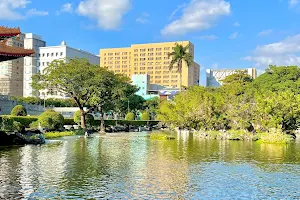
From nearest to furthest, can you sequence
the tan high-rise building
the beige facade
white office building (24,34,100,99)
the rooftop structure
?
the rooftop structure < the beige facade < white office building (24,34,100,99) < the tan high-rise building

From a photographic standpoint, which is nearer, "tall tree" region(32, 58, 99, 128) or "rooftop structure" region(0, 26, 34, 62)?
"rooftop structure" region(0, 26, 34, 62)

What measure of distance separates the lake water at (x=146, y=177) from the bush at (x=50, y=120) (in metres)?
23.3

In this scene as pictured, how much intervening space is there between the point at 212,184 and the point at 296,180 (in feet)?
14.4

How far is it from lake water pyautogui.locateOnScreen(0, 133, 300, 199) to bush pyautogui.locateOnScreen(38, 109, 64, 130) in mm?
23316

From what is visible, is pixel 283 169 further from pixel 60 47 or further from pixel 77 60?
pixel 60 47

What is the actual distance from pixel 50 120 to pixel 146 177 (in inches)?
1364

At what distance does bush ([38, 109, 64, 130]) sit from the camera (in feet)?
159

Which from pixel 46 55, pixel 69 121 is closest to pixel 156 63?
pixel 46 55

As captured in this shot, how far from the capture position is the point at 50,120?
163 ft

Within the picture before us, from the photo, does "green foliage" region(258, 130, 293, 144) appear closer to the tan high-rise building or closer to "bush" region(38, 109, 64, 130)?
"bush" region(38, 109, 64, 130)

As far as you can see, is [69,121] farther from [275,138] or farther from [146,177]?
[146,177]

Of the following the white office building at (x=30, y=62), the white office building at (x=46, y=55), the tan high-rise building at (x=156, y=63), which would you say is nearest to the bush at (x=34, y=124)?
the white office building at (x=46, y=55)

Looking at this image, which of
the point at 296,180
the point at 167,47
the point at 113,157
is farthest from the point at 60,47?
the point at 296,180

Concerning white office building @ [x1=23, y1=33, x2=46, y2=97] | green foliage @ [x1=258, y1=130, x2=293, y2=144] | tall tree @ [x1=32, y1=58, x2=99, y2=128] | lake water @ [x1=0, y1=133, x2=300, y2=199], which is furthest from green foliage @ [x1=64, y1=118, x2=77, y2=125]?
white office building @ [x1=23, y1=33, x2=46, y2=97]
